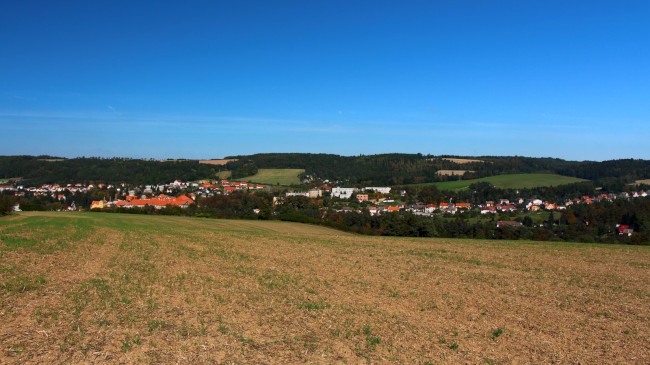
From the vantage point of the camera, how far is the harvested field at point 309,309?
8.38 m

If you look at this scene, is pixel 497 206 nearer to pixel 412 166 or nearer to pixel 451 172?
pixel 451 172

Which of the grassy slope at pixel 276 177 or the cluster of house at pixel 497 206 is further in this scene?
the grassy slope at pixel 276 177

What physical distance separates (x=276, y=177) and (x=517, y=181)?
70956mm

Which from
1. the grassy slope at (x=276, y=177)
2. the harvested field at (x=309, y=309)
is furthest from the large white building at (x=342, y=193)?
the harvested field at (x=309, y=309)

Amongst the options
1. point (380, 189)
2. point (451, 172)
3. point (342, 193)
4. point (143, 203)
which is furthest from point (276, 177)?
point (143, 203)

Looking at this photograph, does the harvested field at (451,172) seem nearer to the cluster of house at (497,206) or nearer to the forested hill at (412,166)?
the forested hill at (412,166)

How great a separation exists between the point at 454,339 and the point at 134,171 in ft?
479

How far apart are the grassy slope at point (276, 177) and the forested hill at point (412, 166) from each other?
3.58m

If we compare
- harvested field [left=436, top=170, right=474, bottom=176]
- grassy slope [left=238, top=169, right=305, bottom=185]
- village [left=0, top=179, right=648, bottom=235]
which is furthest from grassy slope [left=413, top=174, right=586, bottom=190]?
grassy slope [left=238, top=169, right=305, bottom=185]

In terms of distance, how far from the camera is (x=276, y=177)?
477 ft

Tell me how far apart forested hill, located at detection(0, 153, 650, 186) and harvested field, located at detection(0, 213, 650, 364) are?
11197 centimetres

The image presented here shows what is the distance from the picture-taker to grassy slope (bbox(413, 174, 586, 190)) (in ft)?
385

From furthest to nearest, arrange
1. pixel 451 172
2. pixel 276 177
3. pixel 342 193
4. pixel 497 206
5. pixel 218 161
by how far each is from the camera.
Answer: pixel 218 161
pixel 276 177
pixel 451 172
pixel 342 193
pixel 497 206

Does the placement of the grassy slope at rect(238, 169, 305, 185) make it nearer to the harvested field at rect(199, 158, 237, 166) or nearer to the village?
the village
